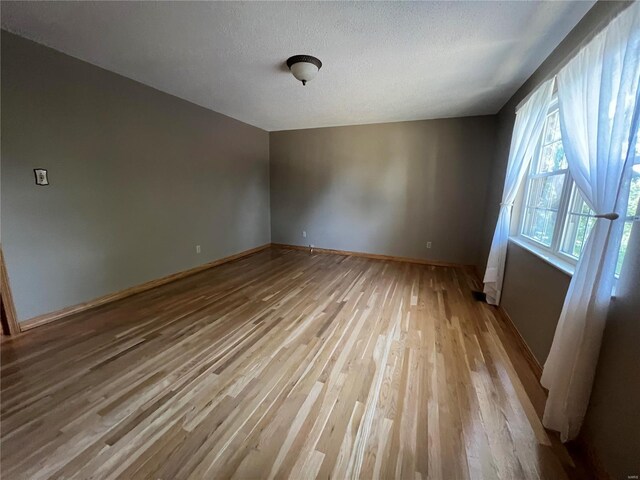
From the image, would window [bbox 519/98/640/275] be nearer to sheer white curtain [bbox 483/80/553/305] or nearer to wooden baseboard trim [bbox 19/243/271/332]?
sheer white curtain [bbox 483/80/553/305]

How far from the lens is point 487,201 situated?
378 cm

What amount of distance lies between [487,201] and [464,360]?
9.23 feet

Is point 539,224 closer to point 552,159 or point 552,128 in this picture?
point 552,159

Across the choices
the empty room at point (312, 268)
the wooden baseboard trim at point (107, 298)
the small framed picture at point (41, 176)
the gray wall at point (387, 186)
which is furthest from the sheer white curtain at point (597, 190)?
the small framed picture at point (41, 176)

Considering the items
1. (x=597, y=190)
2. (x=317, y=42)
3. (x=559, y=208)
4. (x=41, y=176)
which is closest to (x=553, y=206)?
(x=559, y=208)

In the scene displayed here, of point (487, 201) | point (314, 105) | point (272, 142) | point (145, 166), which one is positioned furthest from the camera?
point (272, 142)

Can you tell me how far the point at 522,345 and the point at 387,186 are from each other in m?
3.01

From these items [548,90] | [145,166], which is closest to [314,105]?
[145,166]

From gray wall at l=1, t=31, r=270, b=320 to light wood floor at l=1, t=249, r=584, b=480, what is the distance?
0.50 meters

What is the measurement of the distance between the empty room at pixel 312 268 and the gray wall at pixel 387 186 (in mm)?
100

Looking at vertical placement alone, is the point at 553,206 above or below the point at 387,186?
below

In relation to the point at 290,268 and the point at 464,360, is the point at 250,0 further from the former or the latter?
the point at 290,268

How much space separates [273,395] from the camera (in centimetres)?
153

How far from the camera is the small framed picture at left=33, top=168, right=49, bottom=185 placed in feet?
7.05
